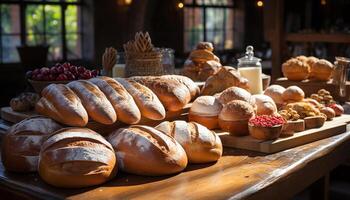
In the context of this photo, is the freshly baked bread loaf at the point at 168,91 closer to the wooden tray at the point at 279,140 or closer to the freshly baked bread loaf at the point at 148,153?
the wooden tray at the point at 279,140

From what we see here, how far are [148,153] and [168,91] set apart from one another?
515 mm

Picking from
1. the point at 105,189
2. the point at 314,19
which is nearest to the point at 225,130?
the point at 105,189

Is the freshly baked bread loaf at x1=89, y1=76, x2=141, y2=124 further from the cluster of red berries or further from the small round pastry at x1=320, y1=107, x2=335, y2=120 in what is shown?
the small round pastry at x1=320, y1=107, x2=335, y2=120

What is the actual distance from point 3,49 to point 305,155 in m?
6.15

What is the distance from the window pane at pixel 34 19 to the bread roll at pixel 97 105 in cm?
604

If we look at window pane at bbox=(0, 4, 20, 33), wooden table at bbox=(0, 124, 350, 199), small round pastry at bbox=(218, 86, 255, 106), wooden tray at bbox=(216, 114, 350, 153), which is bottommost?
wooden table at bbox=(0, 124, 350, 199)

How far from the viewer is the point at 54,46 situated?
7738 millimetres

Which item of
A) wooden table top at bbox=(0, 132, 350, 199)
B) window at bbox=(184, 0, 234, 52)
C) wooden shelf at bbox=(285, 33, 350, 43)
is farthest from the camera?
window at bbox=(184, 0, 234, 52)

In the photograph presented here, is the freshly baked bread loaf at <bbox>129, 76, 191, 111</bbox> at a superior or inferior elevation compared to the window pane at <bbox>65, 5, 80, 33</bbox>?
inferior

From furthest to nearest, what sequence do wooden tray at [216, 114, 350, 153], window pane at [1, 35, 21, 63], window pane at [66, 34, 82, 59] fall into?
window pane at [66, 34, 82, 59]
window pane at [1, 35, 21, 63]
wooden tray at [216, 114, 350, 153]

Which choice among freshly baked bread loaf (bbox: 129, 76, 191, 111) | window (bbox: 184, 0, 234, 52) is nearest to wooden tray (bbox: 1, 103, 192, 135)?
freshly baked bread loaf (bbox: 129, 76, 191, 111)

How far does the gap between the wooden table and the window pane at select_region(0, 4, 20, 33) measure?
5859 mm

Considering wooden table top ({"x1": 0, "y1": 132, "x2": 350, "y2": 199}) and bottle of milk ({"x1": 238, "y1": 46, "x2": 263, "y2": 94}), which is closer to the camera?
wooden table top ({"x1": 0, "y1": 132, "x2": 350, "y2": 199})

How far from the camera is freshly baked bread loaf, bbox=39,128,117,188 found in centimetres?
145
